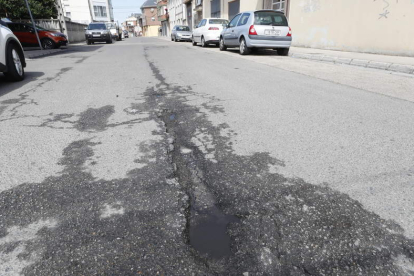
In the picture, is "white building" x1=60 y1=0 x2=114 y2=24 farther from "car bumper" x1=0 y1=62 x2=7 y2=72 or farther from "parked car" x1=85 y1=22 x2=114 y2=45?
"car bumper" x1=0 y1=62 x2=7 y2=72

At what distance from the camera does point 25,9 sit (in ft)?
69.2

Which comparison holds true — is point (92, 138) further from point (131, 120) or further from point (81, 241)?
point (81, 241)

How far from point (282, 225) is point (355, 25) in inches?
477

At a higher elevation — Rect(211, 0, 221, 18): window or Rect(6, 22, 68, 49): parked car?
Rect(211, 0, 221, 18): window

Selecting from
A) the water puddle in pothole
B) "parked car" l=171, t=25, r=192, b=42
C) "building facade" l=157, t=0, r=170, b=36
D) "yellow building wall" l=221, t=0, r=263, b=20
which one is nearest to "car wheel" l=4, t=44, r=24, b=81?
the water puddle in pothole

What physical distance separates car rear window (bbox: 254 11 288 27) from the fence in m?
18.2

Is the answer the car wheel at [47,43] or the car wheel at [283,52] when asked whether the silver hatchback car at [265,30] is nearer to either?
the car wheel at [283,52]

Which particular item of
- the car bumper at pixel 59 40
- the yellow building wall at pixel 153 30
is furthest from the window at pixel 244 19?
the yellow building wall at pixel 153 30

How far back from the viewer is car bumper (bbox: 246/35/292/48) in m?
10.8

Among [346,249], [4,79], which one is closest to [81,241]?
[346,249]

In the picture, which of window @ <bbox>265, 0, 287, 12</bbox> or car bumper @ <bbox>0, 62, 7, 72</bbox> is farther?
window @ <bbox>265, 0, 287, 12</bbox>

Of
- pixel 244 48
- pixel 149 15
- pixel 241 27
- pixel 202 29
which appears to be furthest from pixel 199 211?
pixel 149 15

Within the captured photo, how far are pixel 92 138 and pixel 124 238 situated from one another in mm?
1741

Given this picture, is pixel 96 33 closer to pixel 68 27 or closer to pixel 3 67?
pixel 68 27
